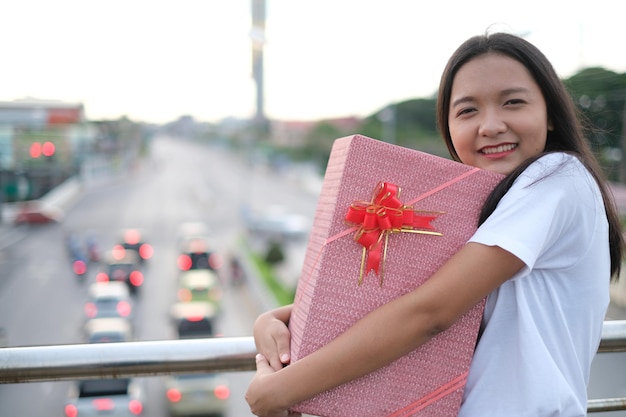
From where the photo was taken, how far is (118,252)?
545 inches

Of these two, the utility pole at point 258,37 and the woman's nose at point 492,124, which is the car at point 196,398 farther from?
the woman's nose at point 492,124

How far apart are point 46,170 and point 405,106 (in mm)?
11066

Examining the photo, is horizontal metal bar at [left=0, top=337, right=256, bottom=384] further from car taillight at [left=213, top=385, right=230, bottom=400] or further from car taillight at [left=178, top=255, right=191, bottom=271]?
car taillight at [left=178, top=255, right=191, bottom=271]

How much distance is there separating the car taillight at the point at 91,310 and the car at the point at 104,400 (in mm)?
3163

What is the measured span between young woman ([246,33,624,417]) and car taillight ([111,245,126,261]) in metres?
13.4

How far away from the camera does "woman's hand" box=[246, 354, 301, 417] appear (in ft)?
2.09

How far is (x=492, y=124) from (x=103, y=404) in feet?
18.5

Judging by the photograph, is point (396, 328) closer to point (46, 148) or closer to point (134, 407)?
point (134, 407)

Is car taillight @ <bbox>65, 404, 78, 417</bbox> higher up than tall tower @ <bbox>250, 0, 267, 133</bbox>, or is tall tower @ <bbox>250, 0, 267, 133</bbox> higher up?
tall tower @ <bbox>250, 0, 267, 133</bbox>

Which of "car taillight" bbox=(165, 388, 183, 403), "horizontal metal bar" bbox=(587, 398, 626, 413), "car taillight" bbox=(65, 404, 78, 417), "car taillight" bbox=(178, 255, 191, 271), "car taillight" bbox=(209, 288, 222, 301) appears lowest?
"car taillight" bbox=(178, 255, 191, 271)

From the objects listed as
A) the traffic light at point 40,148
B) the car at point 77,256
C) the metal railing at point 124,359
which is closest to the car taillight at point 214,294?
the car at point 77,256

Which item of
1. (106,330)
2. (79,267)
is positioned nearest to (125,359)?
(106,330)

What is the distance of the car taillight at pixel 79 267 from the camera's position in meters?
12.3

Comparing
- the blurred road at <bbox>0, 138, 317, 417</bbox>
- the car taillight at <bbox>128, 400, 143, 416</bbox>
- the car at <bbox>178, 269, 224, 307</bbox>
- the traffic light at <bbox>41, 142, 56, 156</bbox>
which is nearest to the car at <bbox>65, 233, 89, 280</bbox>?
the blurred road at <bbox>0, 138, 317, 417</bbox>
